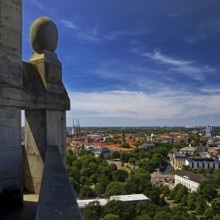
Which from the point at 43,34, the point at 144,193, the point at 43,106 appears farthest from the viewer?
the point at 144,193

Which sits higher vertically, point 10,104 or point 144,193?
point 10,104

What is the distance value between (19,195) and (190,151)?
99781mm

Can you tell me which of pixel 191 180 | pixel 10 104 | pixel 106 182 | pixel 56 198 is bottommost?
pixel 191 180

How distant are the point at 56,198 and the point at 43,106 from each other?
2383 millimetres

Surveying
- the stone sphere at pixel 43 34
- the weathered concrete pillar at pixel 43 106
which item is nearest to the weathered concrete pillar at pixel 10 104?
the weathered concrete pillar at pixel 43 106

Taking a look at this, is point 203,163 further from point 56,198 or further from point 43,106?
point 56,198

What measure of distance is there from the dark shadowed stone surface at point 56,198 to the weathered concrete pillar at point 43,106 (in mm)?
1243

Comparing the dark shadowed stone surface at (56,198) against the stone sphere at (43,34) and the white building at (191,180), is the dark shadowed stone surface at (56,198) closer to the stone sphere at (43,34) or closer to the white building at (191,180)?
the stone sphere at (43,34)

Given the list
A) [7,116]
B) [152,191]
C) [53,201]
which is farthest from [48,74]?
[152,191]

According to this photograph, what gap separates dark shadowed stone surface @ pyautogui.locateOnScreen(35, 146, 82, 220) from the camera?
1883 mm

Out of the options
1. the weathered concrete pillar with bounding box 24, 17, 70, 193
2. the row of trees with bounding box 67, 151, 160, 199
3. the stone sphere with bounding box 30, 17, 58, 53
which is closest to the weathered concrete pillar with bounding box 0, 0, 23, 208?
the weathered concrete pillar with bounding box 24, 17, 70, 193

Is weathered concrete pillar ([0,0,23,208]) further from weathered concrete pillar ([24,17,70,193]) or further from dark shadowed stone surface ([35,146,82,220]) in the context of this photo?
weathered concrete pillar ([24,17,70,193])

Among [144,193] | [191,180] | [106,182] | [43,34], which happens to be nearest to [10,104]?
[43,34]

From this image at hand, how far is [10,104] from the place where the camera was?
3521 millimetres
